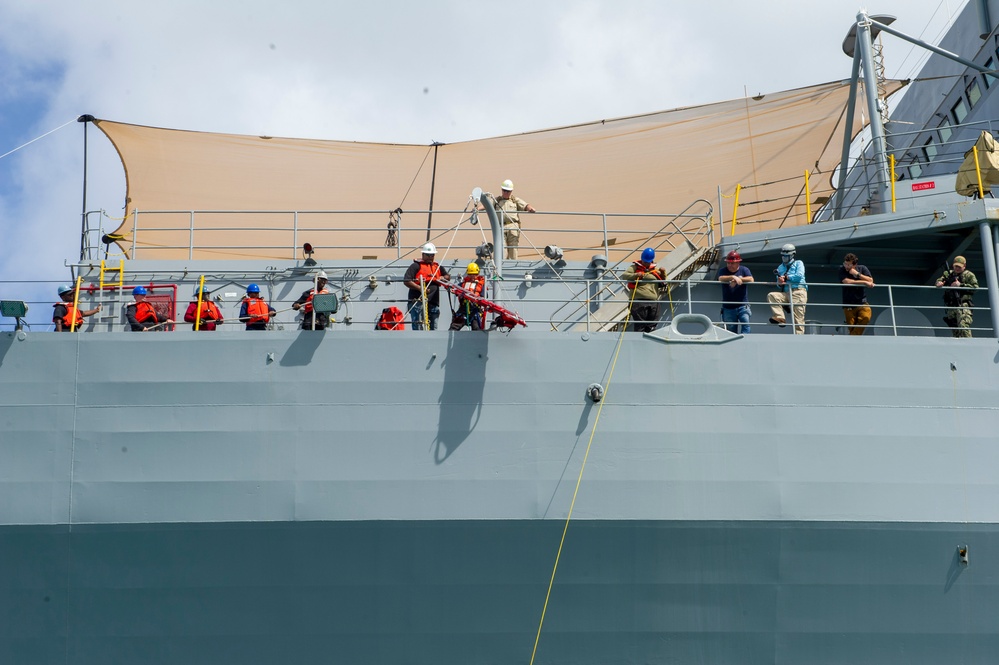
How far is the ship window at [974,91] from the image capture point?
58.1 ft

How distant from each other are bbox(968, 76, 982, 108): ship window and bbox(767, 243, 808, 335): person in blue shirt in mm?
7485

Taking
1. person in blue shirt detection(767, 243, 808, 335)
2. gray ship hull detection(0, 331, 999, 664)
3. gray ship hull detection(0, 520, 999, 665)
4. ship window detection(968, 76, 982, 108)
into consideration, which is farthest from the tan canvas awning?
gray ship hull detection(0, 520, 999, 665)

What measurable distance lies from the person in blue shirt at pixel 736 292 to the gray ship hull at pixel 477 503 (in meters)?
0.69

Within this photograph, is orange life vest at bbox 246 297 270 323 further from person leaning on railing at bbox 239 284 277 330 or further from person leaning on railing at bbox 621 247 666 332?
person leaning on railing at bbox 621 247 666 332

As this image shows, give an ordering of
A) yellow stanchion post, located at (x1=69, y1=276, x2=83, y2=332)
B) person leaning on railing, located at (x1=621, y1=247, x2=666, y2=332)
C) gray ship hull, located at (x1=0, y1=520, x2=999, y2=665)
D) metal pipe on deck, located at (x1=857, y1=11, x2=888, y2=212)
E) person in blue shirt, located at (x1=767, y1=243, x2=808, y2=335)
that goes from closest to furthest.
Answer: gray ship hull, located at (x1=0, y1=520, x2=999, y2=665)
yellow stanchion post, located at (x1=69, y1=276, x2=83, y2=332)
person leaning on railing, located at (x1=621, y1=247, x2=666, y2=332)
person in blue shirt, located at (x1=767, y1=243, x2=808, y2=335)
metal pipe on deck, located at (x1=857, y1=11, x2=888, y2=212)

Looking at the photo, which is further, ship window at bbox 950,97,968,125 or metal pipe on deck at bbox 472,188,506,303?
ship window at bbox 950,97,968,125

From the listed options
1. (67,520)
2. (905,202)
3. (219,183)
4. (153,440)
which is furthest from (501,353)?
(219,183)

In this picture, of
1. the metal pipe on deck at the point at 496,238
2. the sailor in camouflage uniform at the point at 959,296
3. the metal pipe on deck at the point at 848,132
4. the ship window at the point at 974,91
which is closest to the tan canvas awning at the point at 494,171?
the metal pipe on deck at the point at 848,132

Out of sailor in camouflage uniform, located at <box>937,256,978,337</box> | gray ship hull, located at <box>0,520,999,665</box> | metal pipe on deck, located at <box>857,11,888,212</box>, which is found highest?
metal pipe on deck, located at <box>857,11,888,212</box>

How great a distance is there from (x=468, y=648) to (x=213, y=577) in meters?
2.78

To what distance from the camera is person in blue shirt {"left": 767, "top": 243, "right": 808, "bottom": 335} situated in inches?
487

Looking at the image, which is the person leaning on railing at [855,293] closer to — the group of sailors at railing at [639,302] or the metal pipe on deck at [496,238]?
the group of sailors at railing at [639,302]

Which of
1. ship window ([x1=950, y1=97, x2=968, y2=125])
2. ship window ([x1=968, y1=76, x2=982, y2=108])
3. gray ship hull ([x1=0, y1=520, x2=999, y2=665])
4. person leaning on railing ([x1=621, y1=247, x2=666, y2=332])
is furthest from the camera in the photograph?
ship window ([x1=950, y1=97, x2=968, y2=125])

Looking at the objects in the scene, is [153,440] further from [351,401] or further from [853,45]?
[853,45]
